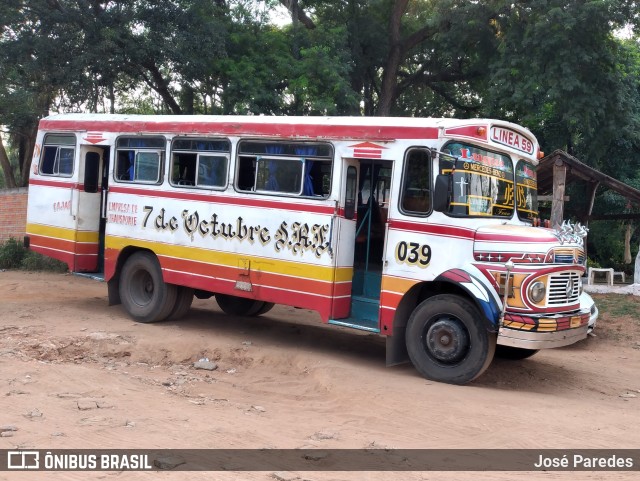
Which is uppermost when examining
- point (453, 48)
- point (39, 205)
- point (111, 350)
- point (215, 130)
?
point (453, 48)

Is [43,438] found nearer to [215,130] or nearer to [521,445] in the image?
[521,445]

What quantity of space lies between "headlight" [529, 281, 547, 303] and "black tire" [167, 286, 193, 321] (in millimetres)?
5441

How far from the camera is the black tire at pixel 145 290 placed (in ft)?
34.5

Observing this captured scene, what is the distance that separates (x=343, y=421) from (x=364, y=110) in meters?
17.0

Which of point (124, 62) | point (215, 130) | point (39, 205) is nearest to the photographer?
point (215, 130)

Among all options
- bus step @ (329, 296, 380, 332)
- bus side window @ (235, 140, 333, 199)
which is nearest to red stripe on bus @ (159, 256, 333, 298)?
bus step @ (329, 296, 380, 332)

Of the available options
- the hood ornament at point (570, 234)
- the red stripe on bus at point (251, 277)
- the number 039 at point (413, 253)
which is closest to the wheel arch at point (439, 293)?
the number 039 at point (413, 253)

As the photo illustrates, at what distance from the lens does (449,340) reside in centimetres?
777

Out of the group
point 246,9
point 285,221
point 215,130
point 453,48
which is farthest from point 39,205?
point 453,48

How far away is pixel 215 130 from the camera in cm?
978

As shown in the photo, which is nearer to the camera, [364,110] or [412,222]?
[412,222]

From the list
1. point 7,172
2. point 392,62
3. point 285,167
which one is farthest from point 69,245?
point 392,62

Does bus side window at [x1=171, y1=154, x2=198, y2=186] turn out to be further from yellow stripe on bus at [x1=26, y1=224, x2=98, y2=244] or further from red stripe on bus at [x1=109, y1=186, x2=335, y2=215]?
yellow stripe on bus at [x1=26, y1=224, x2=98, y2=244]

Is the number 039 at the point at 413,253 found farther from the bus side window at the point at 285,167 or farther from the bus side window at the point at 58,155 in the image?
the bus side window at the point at 58,155
